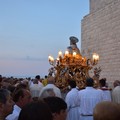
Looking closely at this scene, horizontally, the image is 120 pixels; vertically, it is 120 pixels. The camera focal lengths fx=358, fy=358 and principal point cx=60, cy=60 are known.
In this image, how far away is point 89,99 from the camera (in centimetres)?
761

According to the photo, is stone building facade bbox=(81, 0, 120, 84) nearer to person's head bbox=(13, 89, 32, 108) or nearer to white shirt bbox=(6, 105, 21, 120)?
person's head bbox=(13, 89, 32, 108)

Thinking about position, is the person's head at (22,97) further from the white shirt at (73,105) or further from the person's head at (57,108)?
the white shirt at (73,105)

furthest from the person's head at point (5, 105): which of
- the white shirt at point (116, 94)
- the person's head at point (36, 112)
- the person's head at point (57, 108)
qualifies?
the white shirt at point (116, 94)

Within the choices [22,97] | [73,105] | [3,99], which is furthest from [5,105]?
[73,105]

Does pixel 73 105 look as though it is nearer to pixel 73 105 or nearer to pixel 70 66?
pixel 73 105

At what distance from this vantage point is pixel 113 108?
2.71 meters

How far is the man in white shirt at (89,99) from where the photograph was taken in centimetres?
759

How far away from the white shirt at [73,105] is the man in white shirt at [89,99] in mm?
338

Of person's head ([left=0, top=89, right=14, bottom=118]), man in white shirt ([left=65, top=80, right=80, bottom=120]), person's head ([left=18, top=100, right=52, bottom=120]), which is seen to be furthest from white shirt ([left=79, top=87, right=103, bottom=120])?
person's head ([left=18, top=100, right=52, bottom=120])

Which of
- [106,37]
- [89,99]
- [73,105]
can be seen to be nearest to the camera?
[89,99]

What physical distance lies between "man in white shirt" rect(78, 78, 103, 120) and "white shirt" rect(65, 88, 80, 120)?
34cm

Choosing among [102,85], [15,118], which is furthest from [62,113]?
[102,85]

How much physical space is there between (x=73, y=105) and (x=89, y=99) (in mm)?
690

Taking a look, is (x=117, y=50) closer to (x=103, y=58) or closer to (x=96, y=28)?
(x=103, y=58)
